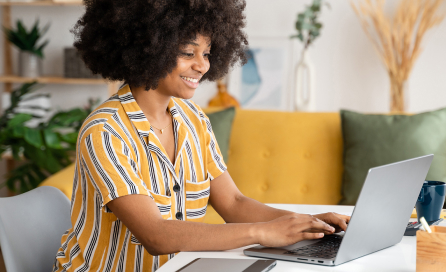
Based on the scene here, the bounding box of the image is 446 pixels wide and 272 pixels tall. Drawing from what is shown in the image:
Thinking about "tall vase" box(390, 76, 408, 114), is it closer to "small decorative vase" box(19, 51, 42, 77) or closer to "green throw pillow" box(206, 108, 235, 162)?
"green throw pillow" box(206, 108, 235, 162)

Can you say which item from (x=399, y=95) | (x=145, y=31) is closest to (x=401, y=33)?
(x=399, y=95)

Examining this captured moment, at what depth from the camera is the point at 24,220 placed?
1.23 m

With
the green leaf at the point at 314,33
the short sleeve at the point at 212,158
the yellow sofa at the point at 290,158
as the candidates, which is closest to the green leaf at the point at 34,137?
the yellow sofa at the point at 290,158

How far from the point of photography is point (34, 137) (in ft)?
8.27

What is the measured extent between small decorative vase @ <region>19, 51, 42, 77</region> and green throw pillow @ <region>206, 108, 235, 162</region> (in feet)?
5.68

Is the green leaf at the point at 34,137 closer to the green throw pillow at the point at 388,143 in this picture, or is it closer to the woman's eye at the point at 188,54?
the woman's eye at the point at 188,54

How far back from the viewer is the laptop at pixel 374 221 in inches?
33.3

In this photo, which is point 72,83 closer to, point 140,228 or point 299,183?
point 299,183

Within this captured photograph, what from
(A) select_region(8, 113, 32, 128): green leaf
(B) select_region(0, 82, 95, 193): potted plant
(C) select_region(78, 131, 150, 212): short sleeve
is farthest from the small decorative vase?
(C) select_region(78, 131, 150, 212): short sleeve

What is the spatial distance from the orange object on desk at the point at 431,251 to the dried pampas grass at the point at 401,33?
2315mm

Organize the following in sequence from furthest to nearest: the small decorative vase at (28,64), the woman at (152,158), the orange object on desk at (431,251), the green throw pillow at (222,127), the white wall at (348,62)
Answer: the small decorative vase at (28,64), the white wall at (348,62), the green throw pillow at (222,127), the woman at (152,158), the orange object on desk at (431,251)

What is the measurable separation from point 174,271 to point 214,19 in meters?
0.75

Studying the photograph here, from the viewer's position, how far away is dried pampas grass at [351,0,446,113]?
294 centimetres

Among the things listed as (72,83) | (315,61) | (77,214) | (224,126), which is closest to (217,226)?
(77,214)
